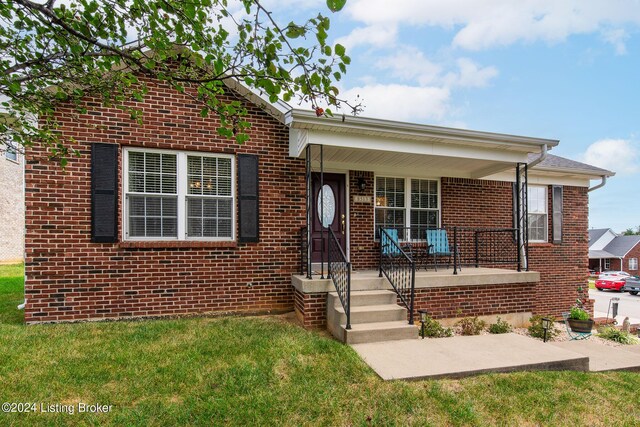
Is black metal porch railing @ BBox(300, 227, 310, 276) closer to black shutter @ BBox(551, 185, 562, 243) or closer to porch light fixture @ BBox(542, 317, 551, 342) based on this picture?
porch light fixture @ BBox(542, 317, 551, 342)

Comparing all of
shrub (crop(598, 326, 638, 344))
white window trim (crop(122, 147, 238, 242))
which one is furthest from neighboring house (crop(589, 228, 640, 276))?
white window trim (crop(122, 147, 238, 242))

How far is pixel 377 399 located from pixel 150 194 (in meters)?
4.48

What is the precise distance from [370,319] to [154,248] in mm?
3505

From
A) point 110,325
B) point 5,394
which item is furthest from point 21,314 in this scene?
→ point 5,394

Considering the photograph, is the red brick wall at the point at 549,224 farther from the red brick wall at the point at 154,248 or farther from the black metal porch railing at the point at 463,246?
the red brick wall at the point at 154,248

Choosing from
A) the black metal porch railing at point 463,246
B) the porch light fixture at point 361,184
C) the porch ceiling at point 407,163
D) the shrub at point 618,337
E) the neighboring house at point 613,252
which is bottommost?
the neighboring house at point 613,252

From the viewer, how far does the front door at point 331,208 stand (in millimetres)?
7094

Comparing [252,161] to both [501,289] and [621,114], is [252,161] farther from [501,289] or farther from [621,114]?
[621,114]

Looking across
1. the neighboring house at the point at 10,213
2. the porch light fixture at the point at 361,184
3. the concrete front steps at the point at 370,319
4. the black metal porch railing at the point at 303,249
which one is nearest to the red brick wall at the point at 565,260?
the porch light fixture at the point at 361,184

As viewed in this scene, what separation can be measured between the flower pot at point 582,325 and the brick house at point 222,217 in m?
0.92

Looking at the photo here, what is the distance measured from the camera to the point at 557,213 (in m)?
9.28

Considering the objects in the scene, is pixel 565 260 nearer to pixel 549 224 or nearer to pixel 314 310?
pixel 549 224

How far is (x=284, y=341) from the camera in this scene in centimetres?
429

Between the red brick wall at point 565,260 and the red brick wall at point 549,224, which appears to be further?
the red brick wall at point 565,260
